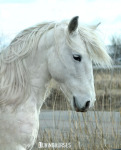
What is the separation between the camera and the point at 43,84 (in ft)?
8.96

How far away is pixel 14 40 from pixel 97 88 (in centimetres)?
282

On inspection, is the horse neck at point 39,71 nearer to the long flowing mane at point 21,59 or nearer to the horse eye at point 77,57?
the long flowing mane at point 21,59

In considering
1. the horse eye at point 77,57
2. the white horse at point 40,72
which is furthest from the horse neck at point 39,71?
the horse eye at point 77,57

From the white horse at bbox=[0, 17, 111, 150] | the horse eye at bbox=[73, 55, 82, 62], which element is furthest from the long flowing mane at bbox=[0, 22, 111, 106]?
the horse eye at bbox=[73, 55, 82, 62]

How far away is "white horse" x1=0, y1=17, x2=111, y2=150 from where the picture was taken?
253 cm

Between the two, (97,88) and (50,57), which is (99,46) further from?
(97,88)

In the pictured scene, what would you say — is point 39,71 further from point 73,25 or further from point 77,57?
point 73,25

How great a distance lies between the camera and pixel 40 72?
8.84 ft

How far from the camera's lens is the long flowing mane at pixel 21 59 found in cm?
260

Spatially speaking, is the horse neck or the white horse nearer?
the white horse

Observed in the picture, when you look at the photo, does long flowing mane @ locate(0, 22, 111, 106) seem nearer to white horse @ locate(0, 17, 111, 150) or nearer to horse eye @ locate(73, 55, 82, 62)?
white horse @ locate(0, 17, 111, 150)

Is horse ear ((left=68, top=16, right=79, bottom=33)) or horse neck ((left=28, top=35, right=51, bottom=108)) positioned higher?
horse ear ((left=68, top=16, right=79, bottom=33))

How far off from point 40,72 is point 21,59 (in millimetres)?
198

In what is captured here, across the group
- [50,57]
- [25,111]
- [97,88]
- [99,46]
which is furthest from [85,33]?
[97,88]
